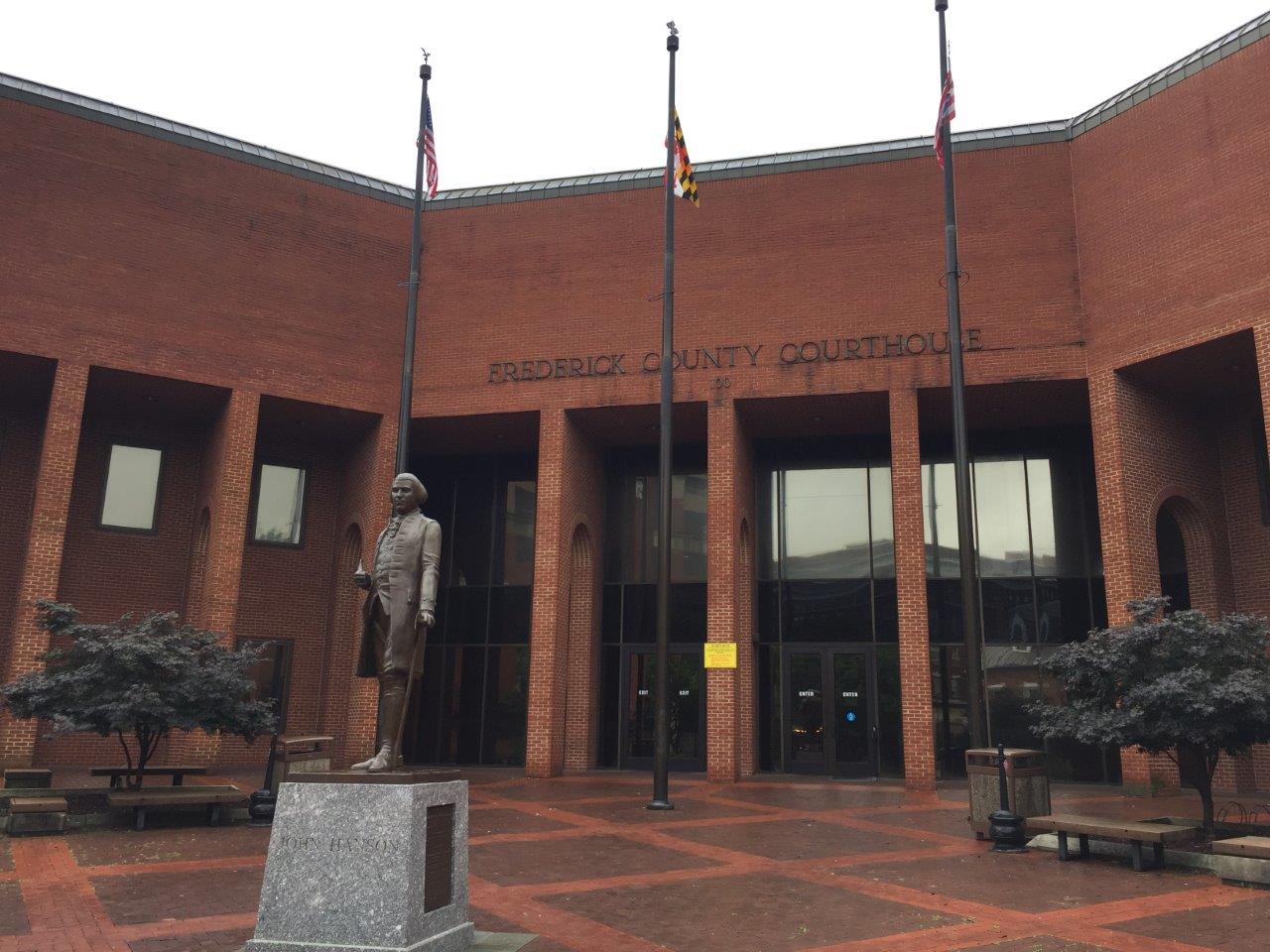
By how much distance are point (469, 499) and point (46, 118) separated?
12.5 m

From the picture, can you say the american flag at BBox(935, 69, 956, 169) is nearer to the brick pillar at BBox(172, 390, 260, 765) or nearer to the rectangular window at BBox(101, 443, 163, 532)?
the brick pillar at BBox(172, 390, 260, 765)

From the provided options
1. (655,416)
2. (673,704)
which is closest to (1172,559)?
(673,704)

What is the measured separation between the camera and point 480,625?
24.8 metres

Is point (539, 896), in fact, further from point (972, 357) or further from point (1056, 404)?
point (1056, 404)

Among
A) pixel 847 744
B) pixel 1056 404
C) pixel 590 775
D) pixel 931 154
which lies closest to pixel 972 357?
pixel 1056 404

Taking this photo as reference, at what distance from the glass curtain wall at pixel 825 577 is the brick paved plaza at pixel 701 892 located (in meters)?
7.68

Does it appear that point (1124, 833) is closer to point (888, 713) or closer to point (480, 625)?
point (888, 713)

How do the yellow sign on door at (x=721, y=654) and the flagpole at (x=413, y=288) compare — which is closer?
the flagpole at (x=413, y=288)

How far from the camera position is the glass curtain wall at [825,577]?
22.1m

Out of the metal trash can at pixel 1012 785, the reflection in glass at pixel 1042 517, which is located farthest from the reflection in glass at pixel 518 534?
the metal trash can at pixel 1012 785

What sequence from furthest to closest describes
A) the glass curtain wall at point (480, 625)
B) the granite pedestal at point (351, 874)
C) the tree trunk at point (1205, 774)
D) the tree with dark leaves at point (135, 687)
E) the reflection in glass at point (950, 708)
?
the glass curtain wall at point (480, 625)
the reflection in glass at point (950, 708)
the tree with dark leaves at point (135, 687)
the tree trunk at point (1205, 774)
the granite pedestal at point (351, 874)

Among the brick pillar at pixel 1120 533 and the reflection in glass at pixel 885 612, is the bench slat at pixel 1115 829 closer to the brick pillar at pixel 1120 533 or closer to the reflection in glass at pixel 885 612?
the brick pillar at pixel 1120 533

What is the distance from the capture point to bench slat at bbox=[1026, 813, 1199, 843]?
10.5m

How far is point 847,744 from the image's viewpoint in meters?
21.7
